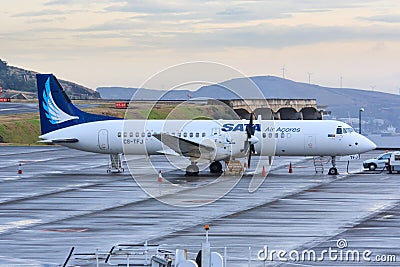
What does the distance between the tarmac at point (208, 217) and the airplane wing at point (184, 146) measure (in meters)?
1.48

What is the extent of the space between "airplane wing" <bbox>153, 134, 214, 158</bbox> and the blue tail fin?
Answer: 7.41m

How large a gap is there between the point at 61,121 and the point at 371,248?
107 feet

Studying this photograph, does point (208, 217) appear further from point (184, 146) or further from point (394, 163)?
point (394, 163)

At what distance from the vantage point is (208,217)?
114 feet

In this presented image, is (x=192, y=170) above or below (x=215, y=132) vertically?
below

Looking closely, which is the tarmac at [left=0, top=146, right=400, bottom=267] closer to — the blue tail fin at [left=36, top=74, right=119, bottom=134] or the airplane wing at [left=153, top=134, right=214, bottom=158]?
the airplane wing at [left=153, top=134, right=214, bottom=158]

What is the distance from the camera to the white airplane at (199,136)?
51.2 m

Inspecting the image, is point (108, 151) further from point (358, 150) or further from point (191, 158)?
point (358, 150)

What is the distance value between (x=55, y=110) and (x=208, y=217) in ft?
79.1

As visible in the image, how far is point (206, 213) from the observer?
3606 centimetres

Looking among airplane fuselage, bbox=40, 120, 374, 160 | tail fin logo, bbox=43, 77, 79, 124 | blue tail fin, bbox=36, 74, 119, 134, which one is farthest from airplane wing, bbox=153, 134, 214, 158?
tail fin logo, bbox=43, 77, 79, 124

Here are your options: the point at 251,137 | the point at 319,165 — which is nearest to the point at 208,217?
the point at 251,137

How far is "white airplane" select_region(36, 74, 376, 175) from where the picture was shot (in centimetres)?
5122

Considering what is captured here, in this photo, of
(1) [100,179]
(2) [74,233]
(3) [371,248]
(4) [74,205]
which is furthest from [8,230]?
(1) [100,179]
